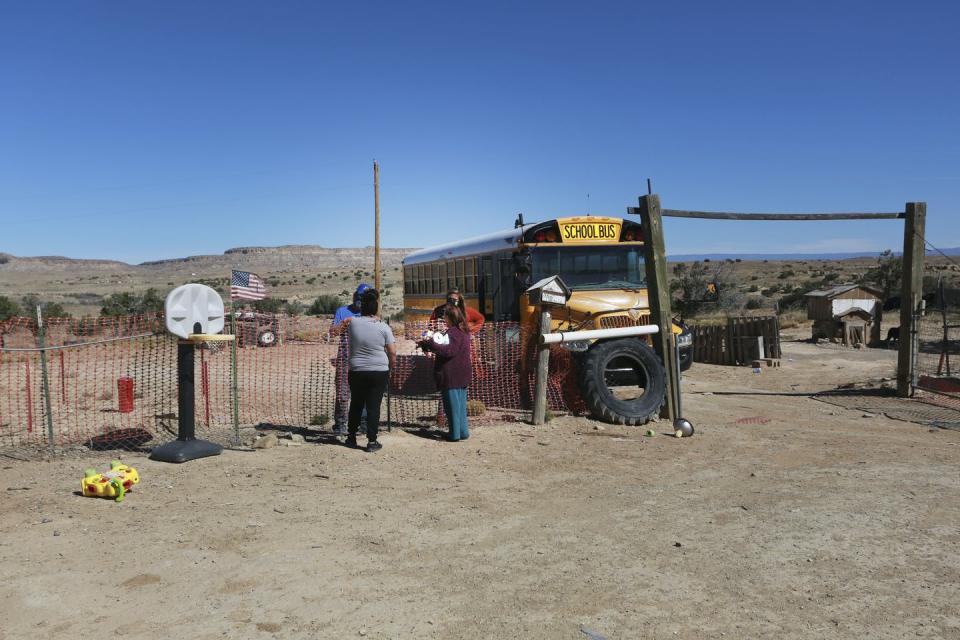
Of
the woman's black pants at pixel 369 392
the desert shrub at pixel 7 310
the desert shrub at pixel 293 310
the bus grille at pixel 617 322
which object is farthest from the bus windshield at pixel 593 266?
the desert shrub at pixel 293 310

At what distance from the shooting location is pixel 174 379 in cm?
1569

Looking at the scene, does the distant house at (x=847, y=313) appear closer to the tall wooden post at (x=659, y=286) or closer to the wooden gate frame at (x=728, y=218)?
the wooden gate frame at (x=728, y=218)

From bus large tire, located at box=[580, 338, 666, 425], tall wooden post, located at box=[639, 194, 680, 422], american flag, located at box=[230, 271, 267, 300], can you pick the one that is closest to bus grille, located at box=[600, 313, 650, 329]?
bus large tire, located at box=[580, 338, 666, 425]

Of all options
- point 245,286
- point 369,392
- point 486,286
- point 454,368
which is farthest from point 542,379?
point 245,286

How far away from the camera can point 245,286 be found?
36.4 feet

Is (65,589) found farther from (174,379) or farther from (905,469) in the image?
(174,379)

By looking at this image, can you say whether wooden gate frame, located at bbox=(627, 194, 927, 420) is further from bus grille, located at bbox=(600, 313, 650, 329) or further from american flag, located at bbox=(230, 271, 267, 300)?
american flag, located at bbox=(230, 271, 267, 300)

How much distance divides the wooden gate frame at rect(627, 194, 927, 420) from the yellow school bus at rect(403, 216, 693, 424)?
0.40 meters

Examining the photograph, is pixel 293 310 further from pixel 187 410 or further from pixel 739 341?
pixel 187 410

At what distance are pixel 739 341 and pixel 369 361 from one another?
13359 millimetres

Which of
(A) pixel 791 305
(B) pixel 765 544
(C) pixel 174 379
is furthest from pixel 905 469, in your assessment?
(A) pixel 791 305

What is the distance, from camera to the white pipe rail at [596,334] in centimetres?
1022

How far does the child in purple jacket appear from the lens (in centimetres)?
911

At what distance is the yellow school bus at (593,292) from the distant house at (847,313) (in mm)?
12874
